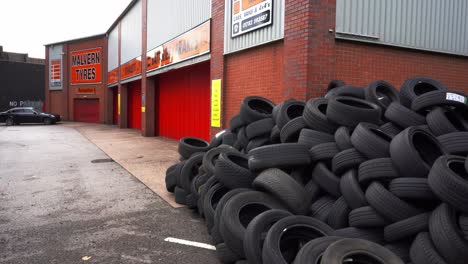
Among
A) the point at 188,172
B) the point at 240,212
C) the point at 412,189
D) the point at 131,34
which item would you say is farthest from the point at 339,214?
the point at 131,34

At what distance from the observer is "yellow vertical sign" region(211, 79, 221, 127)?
10828mm

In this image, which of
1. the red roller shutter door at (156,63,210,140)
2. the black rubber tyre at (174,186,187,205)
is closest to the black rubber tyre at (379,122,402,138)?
the black rubber tyre at (174,186,187,205)

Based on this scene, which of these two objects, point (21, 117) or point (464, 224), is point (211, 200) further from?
point (21, 117)

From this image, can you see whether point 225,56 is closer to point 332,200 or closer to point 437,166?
point 332,200

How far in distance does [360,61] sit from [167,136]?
12.8 meters

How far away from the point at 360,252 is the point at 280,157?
200 centimetres

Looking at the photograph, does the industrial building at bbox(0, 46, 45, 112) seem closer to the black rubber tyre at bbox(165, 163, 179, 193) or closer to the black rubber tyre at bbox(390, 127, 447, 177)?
the black rubber tyre at bbox(165, 163, 179, 193)

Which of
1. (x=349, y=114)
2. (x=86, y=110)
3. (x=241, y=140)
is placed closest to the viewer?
(x=349, y=114)

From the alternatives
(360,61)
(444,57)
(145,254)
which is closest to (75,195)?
(145,254)

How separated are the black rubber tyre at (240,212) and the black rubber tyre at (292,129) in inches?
60.2

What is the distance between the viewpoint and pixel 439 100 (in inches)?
197

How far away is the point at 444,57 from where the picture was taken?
9461 mm

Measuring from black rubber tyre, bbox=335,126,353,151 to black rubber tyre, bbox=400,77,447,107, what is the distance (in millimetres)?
1602

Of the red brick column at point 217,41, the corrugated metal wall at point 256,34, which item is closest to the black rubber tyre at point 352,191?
the corrugated metal wall at point 256,34
